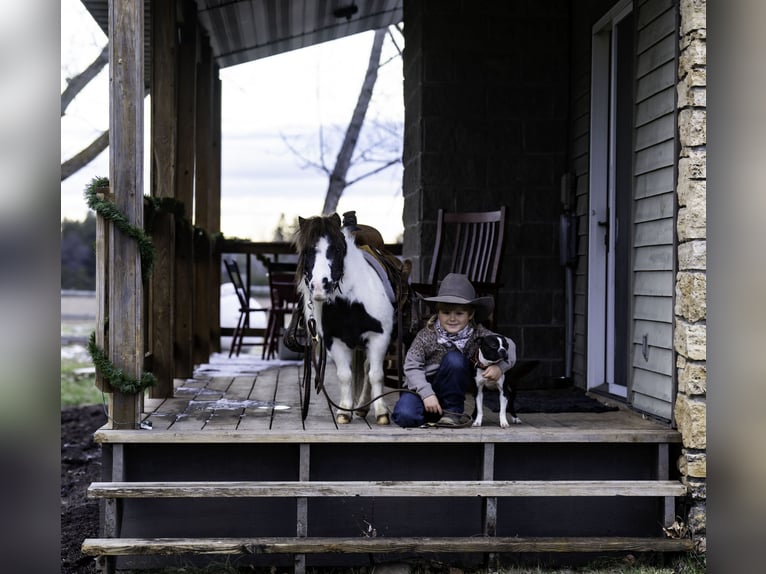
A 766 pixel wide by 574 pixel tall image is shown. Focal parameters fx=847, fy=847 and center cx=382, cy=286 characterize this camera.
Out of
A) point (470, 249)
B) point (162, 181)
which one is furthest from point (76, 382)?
point (470, 249)

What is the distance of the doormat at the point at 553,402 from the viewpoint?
4617 mm

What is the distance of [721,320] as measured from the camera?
0.90 metres

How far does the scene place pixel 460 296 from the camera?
3.92 meters

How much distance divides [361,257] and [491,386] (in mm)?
886

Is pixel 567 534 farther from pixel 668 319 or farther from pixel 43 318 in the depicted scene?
pixel 43 318

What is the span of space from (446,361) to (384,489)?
0.64 meters

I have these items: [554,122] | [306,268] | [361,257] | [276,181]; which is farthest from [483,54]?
[276,181]

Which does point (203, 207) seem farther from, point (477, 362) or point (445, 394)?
point (477, 362)

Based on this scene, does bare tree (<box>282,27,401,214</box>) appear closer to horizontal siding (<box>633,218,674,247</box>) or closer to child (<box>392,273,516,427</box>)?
horizontal siding (<box>633,218,674,247</box>)

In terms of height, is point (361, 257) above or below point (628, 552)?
above

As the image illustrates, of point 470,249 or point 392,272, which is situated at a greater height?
point 470,249

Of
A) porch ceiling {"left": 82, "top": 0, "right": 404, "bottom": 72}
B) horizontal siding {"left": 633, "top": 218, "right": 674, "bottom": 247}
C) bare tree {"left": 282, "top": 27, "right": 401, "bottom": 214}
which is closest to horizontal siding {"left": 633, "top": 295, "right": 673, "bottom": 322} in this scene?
horizontal siding {"left": 633, "top": 218, "right": 674, "bottom": 247}

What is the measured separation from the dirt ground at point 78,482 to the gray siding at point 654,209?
9.42 feet

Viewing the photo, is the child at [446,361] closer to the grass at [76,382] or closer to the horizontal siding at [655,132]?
the horizontal siding at [655,132]
